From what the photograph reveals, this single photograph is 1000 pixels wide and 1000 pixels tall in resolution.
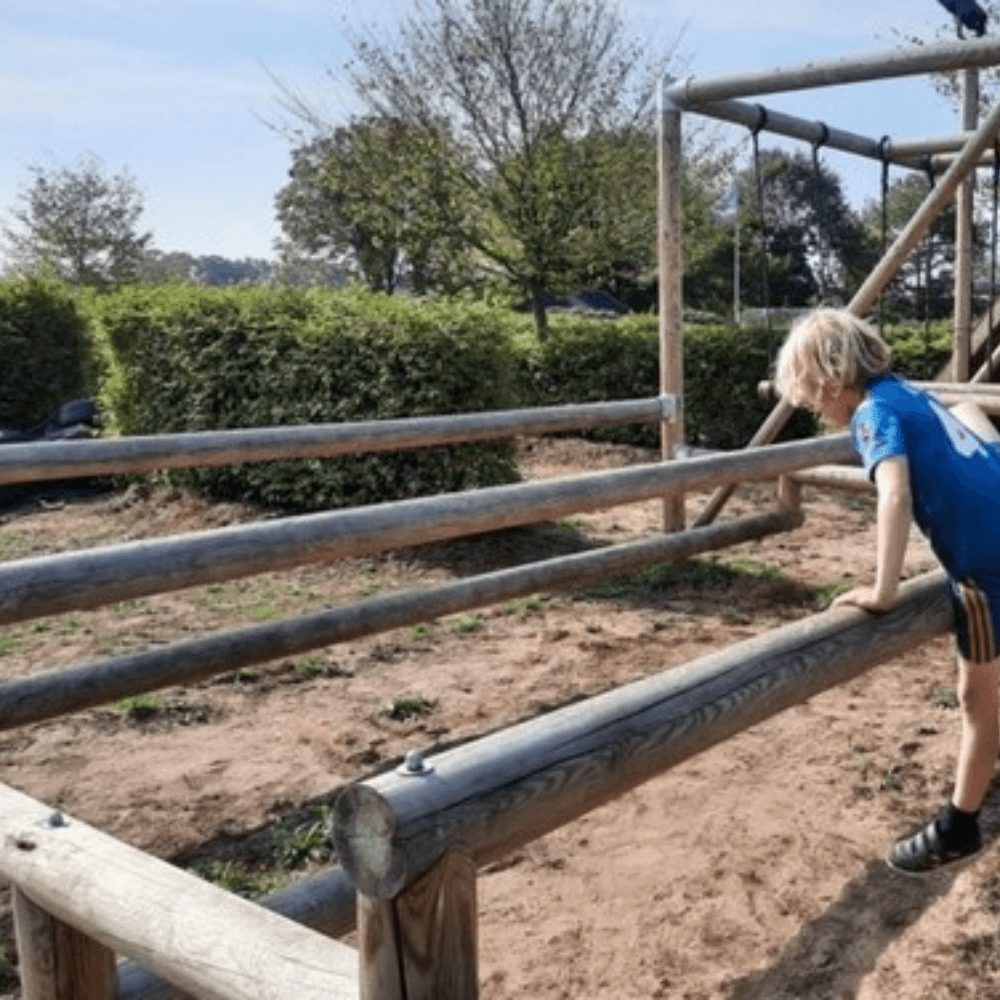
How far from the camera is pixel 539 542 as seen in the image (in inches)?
297

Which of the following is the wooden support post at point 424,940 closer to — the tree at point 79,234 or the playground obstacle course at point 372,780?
the playground obstacle course at point 372,780

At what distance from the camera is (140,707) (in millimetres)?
4645

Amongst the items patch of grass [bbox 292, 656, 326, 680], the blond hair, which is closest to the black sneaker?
the blond hair

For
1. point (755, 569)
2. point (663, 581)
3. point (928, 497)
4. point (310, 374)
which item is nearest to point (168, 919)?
Answer: point (928, 497)

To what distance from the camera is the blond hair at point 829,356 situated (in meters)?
2.70

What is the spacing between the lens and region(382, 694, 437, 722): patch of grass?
14.5 feet

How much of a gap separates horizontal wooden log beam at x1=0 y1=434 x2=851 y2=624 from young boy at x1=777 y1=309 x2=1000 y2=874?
0.90 meters

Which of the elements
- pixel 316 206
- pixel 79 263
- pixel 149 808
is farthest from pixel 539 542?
pixel 316 206

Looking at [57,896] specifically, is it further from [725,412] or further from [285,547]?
[725,412]

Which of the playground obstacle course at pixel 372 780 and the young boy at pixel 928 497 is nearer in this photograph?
the playground obstacle course at pixel 372 780

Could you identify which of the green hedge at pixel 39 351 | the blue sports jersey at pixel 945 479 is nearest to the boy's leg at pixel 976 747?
the blue sports jersey at pixel 945 479

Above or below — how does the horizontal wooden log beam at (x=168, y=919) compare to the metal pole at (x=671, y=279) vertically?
below

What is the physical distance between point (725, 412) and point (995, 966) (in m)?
9.89

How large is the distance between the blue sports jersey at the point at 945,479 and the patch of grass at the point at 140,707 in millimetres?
3148
